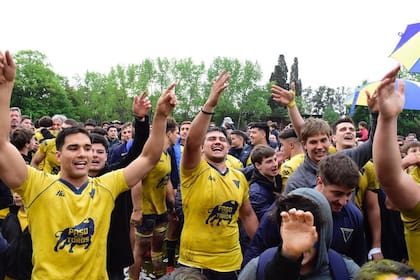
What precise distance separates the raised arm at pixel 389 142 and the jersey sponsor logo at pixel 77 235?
1.92 meters

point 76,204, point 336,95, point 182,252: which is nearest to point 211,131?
point 182,252

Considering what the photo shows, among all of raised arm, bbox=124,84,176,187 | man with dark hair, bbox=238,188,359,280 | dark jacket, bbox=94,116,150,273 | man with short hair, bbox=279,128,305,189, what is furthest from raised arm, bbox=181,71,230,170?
man with dark hair, bbox=238,188,359,280

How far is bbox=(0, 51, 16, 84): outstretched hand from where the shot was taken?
2.65 m

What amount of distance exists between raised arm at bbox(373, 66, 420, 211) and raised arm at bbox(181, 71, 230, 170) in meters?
1.58

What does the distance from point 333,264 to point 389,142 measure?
722 millimetres

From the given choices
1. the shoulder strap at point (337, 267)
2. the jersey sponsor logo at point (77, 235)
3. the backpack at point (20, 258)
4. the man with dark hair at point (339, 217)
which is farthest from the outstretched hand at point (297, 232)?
the backpack at point (20, 258)

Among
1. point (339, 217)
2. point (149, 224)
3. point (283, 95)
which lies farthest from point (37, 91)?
point (339, 217)

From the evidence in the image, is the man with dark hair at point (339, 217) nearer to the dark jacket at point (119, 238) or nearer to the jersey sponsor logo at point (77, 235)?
Answer: the jersey sponsor logo at point (77, 235)

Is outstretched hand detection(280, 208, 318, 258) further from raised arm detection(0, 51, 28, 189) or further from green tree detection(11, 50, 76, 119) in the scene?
green tree detection(11, 50, 76, 119)

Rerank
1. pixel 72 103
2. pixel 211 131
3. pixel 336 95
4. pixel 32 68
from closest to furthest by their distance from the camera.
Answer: pixel 211 131, pixel 32 68, pixel 72 103, pixel 336 95

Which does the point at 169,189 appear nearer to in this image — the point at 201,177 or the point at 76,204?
the point at 201,177

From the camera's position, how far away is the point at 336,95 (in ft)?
324

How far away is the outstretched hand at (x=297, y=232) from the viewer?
1.68 meters

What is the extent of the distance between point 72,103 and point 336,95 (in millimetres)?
59725
